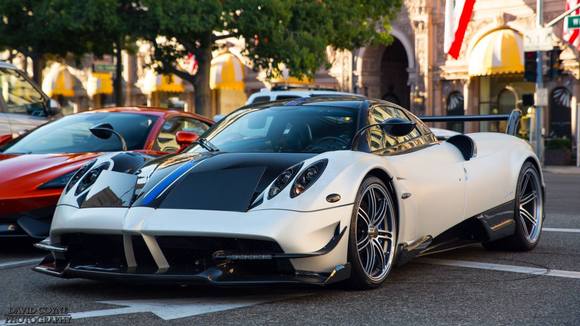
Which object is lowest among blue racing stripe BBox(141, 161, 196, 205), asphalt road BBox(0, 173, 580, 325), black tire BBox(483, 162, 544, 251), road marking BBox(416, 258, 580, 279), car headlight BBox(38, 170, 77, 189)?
road marking BBox(416, 258, 580, 279)

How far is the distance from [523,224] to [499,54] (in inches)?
1041

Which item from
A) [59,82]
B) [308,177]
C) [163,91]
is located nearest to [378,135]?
[308,177]

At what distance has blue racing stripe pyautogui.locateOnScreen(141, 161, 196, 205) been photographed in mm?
5723

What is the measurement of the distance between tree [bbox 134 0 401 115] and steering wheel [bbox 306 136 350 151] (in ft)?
66.7

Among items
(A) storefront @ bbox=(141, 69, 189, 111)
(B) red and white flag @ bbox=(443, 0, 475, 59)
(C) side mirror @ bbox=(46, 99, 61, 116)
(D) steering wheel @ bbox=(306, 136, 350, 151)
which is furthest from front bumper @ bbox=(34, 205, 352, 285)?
(A) storefront @ bbox=(141, 69, 189, 111)

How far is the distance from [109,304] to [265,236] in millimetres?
938

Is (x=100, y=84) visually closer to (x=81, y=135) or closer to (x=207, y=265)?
(x=81, y=135)

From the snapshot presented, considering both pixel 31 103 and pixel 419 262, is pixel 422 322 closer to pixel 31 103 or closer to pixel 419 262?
pixel 419 262

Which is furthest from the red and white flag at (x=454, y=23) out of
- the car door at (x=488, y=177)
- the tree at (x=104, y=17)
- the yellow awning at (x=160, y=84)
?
the car door at (x=488, y=177)

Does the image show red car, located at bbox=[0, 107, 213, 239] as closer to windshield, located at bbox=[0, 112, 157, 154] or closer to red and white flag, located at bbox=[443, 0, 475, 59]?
windshield, located at bbox=[0, 112, 157, 154]

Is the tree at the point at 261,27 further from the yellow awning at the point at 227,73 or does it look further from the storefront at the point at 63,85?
the storefront at the point at 63,85

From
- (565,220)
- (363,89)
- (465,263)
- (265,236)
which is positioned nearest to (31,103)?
(565,220)

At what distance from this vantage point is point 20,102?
1379 cm

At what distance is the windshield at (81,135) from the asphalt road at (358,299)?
6.37 ft
